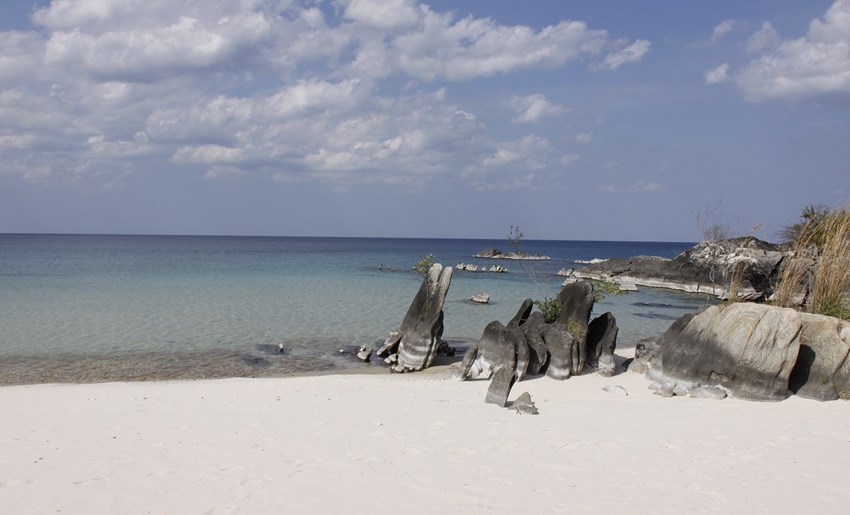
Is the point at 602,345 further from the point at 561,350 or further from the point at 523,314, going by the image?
the point at 523,314

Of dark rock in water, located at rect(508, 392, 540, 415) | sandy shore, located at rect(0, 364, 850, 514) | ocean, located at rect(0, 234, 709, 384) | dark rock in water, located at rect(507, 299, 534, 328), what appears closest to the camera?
sandy shore, located at rect(0, 364, 850, 514)

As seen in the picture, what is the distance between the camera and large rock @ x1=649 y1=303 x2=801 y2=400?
461 inches

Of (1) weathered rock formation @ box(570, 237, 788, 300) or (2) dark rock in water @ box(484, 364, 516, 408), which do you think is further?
(1) weathered rock formation @ box(570, 237, 788, 300)

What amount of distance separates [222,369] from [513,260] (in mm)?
78459

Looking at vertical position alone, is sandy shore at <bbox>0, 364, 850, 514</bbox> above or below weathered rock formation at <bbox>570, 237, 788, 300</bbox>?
below

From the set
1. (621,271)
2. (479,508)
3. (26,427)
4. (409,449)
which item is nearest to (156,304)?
(26,427)

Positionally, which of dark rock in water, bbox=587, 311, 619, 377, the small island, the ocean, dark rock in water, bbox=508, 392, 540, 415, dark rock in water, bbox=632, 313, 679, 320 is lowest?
the ocean

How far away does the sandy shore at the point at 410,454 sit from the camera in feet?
21.3

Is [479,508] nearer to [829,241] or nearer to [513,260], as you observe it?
[829,241]

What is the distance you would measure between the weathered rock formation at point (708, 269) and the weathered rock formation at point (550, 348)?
20.5 meters

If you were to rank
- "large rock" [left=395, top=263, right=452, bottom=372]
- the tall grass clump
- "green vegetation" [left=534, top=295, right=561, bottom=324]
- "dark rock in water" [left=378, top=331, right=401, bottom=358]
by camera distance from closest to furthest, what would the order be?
the tall grass clump < "green vegetation" [left=534, top=295, right=561, bottom=324] < "large rock" [left=395, top=263, right=452, bottom=372] < "dark rock in water" [left=378, top=331, right=401, bottom=358]

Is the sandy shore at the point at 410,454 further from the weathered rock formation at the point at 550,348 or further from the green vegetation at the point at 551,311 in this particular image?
the green vegetation at the point at 551,311

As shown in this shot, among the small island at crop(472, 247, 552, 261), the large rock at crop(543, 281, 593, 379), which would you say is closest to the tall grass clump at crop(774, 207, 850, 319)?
the large rock at crop(543, 281, 593, 379)

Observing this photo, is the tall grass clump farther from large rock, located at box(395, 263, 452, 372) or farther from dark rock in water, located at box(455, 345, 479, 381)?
large rock, located at box(395, 263, 452, 372)
